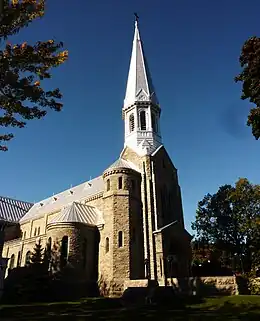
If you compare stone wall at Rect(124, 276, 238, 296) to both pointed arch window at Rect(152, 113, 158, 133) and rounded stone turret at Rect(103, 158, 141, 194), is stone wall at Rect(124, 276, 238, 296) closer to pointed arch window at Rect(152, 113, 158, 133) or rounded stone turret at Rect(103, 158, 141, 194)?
rounded stone turret at Rect(103, 158, 141, 194)

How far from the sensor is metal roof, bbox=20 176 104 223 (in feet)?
124

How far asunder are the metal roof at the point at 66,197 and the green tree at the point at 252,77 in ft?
74.7

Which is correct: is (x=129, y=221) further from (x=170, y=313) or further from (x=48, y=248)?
(x=170, y=313)

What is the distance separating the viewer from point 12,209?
49.2 m

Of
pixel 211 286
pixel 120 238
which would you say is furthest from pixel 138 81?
pixel 211 286

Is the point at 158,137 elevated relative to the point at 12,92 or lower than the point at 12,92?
elevated

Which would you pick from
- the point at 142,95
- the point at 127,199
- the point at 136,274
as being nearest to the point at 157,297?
the point at 136,274

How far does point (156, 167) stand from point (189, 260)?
10971 millimetres

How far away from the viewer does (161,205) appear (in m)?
33.2

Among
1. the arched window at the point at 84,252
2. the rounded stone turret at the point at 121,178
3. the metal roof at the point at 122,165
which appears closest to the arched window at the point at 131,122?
the metal roof at the point at 122,165

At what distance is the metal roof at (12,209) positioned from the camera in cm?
4694

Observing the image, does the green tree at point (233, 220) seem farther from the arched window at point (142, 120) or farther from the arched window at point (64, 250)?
the arched window at point (64, 250)

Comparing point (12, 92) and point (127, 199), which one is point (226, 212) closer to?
point (127, 199)

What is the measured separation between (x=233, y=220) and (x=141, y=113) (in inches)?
825
